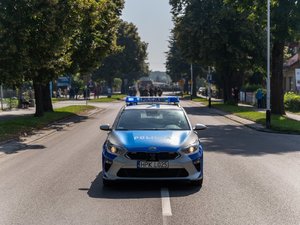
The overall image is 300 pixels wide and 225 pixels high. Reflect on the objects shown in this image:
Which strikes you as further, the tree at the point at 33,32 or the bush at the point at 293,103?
the bush at the point at 293,103

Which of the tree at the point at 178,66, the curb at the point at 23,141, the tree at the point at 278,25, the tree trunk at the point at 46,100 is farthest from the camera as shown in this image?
the tree at the point at 178,66

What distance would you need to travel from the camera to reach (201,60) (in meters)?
48.7

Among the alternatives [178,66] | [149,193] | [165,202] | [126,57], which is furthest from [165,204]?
[126,57]

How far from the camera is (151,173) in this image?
9133 mm

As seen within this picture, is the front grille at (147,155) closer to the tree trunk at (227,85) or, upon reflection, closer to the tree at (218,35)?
the tree at (218,35)

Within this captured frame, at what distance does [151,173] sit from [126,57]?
88899 mm

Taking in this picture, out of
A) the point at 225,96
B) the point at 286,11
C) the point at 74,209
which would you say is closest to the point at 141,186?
the point at 74,209

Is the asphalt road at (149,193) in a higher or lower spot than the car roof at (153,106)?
lower

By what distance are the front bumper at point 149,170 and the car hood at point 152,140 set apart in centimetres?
22

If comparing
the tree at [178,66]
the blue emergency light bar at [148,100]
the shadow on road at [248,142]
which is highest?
the tree at [178,66]

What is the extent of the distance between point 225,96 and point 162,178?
147 ft

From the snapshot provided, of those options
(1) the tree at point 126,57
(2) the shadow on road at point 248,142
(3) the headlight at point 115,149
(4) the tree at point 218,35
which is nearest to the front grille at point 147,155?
(3) the headlight at point 115,149

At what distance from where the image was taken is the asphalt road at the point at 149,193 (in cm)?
732

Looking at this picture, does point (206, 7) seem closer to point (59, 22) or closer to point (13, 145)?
point (59, 22)
